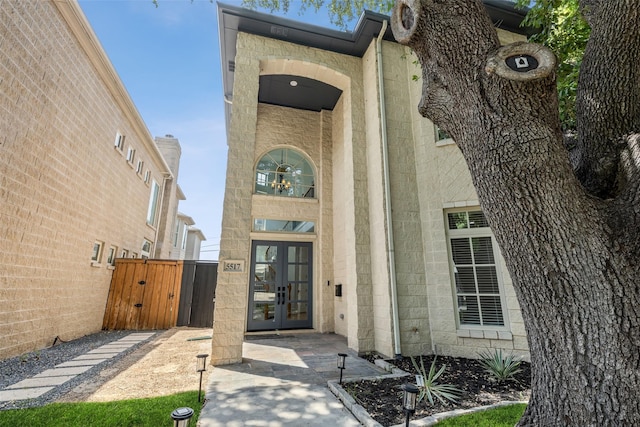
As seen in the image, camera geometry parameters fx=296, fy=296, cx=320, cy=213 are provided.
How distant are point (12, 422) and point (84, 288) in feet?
15.5

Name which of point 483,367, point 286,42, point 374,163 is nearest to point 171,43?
point 286,42

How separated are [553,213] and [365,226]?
13.6ft

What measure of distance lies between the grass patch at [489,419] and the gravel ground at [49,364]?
4.10m

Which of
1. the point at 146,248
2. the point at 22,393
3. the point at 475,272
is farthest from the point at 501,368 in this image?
the point at 146,248

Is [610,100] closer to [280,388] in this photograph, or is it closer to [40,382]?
[280,388]

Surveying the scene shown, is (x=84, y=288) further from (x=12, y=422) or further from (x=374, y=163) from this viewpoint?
(x=374, y=163)

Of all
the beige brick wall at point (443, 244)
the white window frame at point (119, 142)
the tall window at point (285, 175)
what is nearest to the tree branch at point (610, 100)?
the beige brick wall at point (443, 244)

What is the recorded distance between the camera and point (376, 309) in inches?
212

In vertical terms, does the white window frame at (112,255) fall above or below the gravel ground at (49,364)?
above

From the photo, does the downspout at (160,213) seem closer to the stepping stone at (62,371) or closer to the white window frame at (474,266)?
the stepping stone at (62,371)

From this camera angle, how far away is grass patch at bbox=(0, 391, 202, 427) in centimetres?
263

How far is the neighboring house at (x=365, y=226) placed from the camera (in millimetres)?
4910

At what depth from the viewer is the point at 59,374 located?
4.07 m

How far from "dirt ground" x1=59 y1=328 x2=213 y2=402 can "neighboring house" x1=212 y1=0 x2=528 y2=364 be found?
0.67 metres
